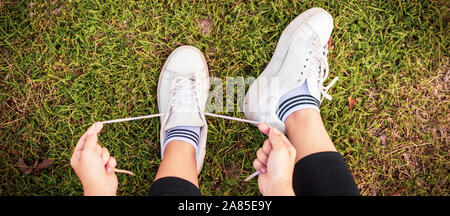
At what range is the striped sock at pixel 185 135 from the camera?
76.9 inches

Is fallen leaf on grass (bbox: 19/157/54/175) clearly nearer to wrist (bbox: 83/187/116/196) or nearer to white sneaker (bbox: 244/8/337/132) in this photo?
wrist (bbox: 83/187/116/196)

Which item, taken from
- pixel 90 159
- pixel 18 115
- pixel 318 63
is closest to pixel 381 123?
pixel 318 63

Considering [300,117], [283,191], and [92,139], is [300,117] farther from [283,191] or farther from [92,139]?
[92,139]

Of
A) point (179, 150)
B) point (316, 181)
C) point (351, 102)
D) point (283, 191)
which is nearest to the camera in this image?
point (283, 191)

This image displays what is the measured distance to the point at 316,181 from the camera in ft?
5.08

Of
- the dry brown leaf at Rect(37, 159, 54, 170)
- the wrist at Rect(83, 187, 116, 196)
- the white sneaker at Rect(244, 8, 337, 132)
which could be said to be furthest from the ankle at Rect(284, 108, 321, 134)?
the dry brown leaf at Rect(37, 159, 54, 170)

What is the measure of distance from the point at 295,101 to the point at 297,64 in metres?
0.31

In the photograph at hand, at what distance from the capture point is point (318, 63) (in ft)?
7.01

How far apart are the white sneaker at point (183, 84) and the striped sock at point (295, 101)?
0.60 m

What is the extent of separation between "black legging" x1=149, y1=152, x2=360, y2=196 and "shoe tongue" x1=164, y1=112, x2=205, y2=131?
46cm

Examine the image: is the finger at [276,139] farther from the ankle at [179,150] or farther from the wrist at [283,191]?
the ankle at [179,150]

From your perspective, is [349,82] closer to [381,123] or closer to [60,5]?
[381,123]

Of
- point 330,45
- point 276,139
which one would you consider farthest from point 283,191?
point 330,45

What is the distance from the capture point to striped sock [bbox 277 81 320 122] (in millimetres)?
1993
